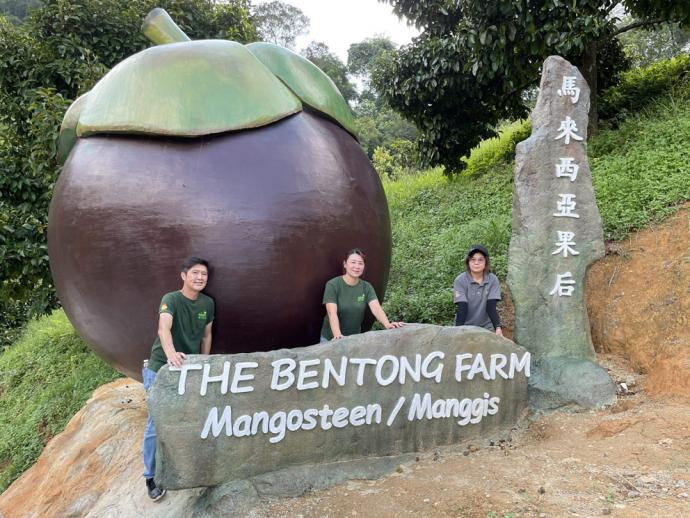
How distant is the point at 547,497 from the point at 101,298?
85.0 inches

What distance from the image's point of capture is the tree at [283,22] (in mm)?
35562

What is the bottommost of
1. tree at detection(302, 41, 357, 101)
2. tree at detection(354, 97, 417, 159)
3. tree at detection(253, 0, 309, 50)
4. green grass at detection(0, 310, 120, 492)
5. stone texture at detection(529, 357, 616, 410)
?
green grass at detection(0, 310, 120, 492)

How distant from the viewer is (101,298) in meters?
2.82

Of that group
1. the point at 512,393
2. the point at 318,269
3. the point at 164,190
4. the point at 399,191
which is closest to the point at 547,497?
the point at 512,393

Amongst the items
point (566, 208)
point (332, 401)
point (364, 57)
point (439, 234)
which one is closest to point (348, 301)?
point (332, 401)

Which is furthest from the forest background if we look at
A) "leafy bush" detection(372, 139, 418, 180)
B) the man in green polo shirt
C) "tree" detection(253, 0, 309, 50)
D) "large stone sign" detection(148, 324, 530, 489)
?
"tree" detection(253, 0, 309, 50)

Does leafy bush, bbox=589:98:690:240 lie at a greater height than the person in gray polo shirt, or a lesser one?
greater

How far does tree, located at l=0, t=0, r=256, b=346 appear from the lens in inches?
206

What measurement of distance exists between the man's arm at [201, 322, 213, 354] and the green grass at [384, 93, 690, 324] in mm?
2428

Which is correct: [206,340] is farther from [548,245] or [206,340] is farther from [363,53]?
[363,53]

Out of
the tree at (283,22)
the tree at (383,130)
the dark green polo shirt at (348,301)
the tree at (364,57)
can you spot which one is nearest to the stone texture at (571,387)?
the dark green polo shirt at (348,301)

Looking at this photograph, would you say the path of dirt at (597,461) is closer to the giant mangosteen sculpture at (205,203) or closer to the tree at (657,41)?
the giant mangosteen sculpture at (205,203)

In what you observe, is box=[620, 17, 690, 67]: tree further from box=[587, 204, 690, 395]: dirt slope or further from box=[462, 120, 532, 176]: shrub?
box=[587, 204, 690, 395]: dirt slope

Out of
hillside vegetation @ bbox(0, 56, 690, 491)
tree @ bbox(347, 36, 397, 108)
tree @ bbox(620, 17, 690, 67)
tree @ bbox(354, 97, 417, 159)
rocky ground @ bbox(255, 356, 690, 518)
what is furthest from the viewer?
tree @ bbox(347, 36, 397, 108)
